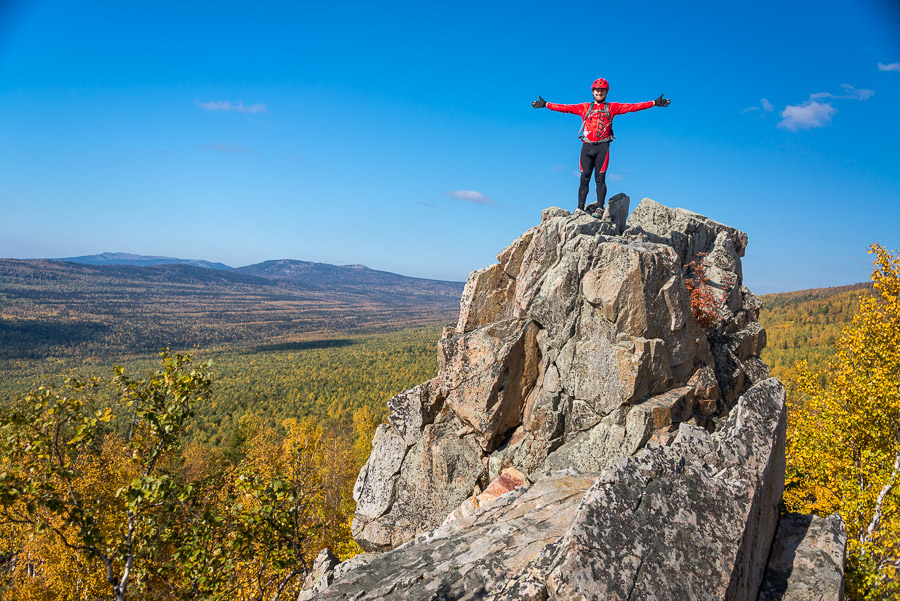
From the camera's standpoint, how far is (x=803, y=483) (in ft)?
56.3

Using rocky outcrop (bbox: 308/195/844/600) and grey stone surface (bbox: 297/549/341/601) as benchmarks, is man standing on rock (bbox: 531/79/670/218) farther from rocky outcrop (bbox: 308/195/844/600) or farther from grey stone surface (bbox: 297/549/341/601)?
grey stone surface (bbox: 297/549/341/601)

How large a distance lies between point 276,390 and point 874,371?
303 feet

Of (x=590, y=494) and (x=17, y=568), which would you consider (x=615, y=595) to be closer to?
(x=590, y=494)

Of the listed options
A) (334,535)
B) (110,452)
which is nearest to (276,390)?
(110,452)

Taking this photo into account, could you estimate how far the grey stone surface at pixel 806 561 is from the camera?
7.77 metres

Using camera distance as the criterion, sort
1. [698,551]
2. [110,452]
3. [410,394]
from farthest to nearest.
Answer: [110,452] < [410,394] < [698,551]

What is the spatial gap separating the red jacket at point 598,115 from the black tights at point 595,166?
33cm

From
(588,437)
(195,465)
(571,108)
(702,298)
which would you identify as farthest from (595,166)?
(195,465)

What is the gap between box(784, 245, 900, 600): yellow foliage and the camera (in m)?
13.4

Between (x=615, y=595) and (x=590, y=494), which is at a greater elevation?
(x=590, y=494)

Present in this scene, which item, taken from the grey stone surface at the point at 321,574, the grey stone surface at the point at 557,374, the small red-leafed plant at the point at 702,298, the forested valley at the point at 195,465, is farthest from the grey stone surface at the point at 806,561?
the grey stone surface at the point at 321,574

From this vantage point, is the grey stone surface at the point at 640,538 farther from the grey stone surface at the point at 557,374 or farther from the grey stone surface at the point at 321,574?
the grey stone surface at the point at 557,374

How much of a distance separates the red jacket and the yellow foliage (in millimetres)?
10328

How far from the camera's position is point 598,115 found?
1681 cm
